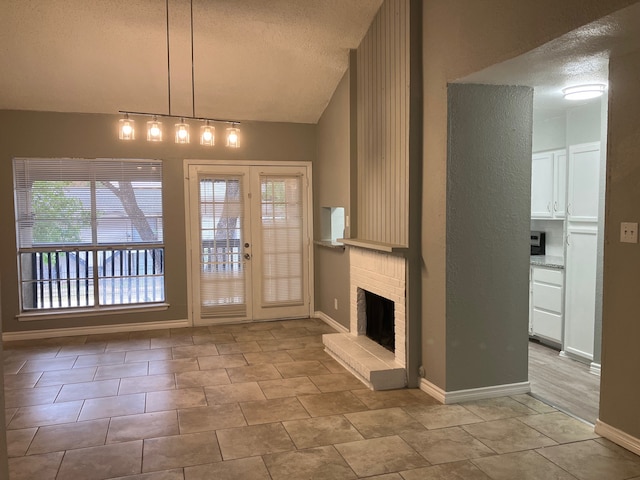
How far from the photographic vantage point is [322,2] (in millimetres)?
4391

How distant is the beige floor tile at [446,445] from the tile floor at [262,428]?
1 cm

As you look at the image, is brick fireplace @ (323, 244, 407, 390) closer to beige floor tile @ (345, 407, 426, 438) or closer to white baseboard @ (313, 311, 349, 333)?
beige floor tile @ (345, 407, 426, 438)

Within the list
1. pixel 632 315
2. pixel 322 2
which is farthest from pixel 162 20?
pixel 632 315

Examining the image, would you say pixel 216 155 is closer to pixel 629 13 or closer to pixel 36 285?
pixel 36 285

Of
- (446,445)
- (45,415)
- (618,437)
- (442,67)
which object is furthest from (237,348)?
(618,437)

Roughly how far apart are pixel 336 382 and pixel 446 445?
1332mm

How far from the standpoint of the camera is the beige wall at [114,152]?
18.5 feet

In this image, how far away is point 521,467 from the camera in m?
2.82

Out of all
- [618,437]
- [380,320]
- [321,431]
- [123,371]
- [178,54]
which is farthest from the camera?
[178,54]

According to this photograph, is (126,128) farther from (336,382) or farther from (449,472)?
(449,472)

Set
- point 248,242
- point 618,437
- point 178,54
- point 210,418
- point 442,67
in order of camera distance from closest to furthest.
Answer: point 618,437, point 210,418, point 442,67, point 178,54, point 248,242

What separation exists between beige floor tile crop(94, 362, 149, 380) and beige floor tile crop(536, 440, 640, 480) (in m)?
3.34

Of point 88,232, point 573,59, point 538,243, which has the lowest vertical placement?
point 538,243

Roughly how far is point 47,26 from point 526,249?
175 inches
